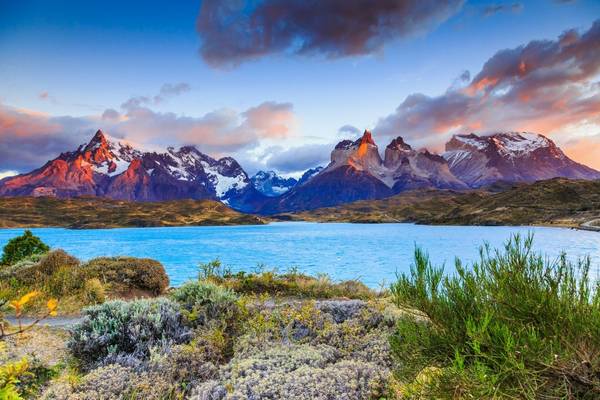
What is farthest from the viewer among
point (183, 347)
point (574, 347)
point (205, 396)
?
point (183, 347)

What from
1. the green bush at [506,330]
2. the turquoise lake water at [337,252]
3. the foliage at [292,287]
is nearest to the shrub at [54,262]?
the foliage at [292,287]

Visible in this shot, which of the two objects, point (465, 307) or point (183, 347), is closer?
point (465, 307)

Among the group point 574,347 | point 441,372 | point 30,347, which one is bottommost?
point 30,347

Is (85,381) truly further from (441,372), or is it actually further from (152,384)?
(441,372)

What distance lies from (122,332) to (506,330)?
7.07 metres

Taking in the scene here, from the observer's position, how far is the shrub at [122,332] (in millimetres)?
7586

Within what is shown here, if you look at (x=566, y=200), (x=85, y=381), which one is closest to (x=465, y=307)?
(x=85, y=381)

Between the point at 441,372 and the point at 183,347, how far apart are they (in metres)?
4.65

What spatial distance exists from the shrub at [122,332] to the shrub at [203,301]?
492 mm

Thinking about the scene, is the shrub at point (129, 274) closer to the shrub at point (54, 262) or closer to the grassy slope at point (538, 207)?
the shrub at point (54, 262)

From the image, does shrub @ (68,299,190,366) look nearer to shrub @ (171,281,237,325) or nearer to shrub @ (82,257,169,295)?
shrub @ (171,281,237,325)

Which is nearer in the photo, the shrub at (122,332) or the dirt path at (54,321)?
the shrub at (122,332)

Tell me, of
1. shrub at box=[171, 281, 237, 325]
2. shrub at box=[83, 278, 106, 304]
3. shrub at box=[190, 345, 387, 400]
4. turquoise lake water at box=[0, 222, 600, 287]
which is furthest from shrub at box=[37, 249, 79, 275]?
shrub at box=[190, 345, 387, 400]

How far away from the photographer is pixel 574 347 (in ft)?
13.3
